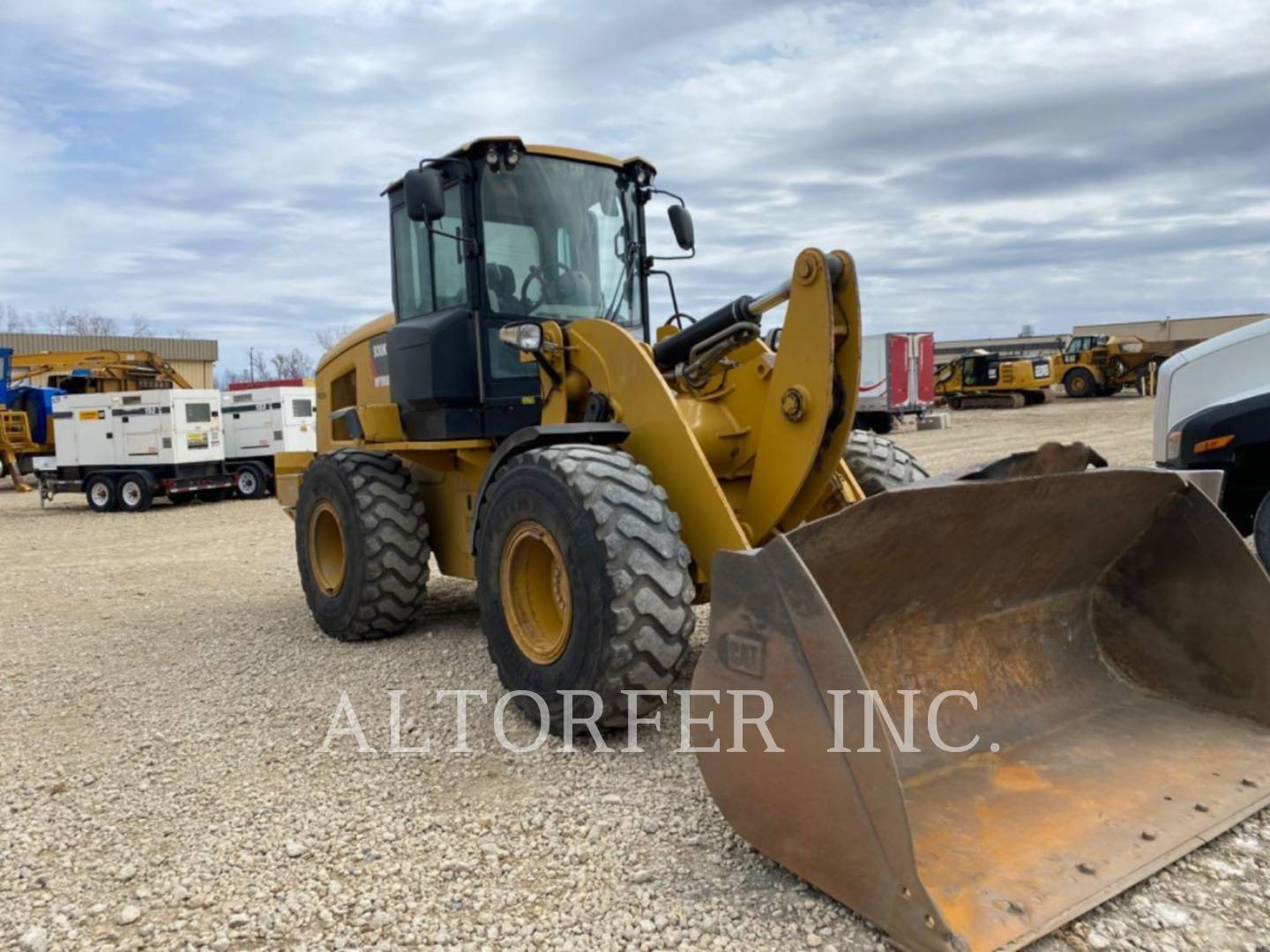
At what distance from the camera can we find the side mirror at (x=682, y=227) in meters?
5.88

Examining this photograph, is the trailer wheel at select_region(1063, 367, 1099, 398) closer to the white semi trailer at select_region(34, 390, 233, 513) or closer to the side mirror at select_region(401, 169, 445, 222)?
the white semi trailer at select_region(34, 390, 233, 513)

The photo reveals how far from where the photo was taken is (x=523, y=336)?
4637 mm

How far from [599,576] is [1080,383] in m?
36.5

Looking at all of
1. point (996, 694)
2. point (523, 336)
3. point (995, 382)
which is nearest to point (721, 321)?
point (523, 336)

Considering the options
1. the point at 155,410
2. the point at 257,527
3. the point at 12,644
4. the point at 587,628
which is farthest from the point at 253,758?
the point at 155,410

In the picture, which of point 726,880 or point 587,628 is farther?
point 587,628

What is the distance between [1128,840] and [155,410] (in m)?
17.2

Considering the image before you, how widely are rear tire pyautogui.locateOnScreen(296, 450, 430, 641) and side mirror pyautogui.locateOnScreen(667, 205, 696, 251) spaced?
2.13 meters

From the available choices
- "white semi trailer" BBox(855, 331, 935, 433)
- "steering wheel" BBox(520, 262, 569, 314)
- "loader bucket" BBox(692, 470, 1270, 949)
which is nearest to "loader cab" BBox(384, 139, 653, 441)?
"steering wheel" BBox(520, 262, 569, 314)

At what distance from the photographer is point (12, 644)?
6820mm

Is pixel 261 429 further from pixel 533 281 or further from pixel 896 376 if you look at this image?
pixel 896 376

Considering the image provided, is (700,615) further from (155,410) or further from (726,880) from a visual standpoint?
(155,410)

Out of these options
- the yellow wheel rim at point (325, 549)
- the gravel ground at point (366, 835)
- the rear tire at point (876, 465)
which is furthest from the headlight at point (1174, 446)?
the yellow wheel rim at point (325, 549)

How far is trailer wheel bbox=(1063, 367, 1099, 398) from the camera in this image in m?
36.2
